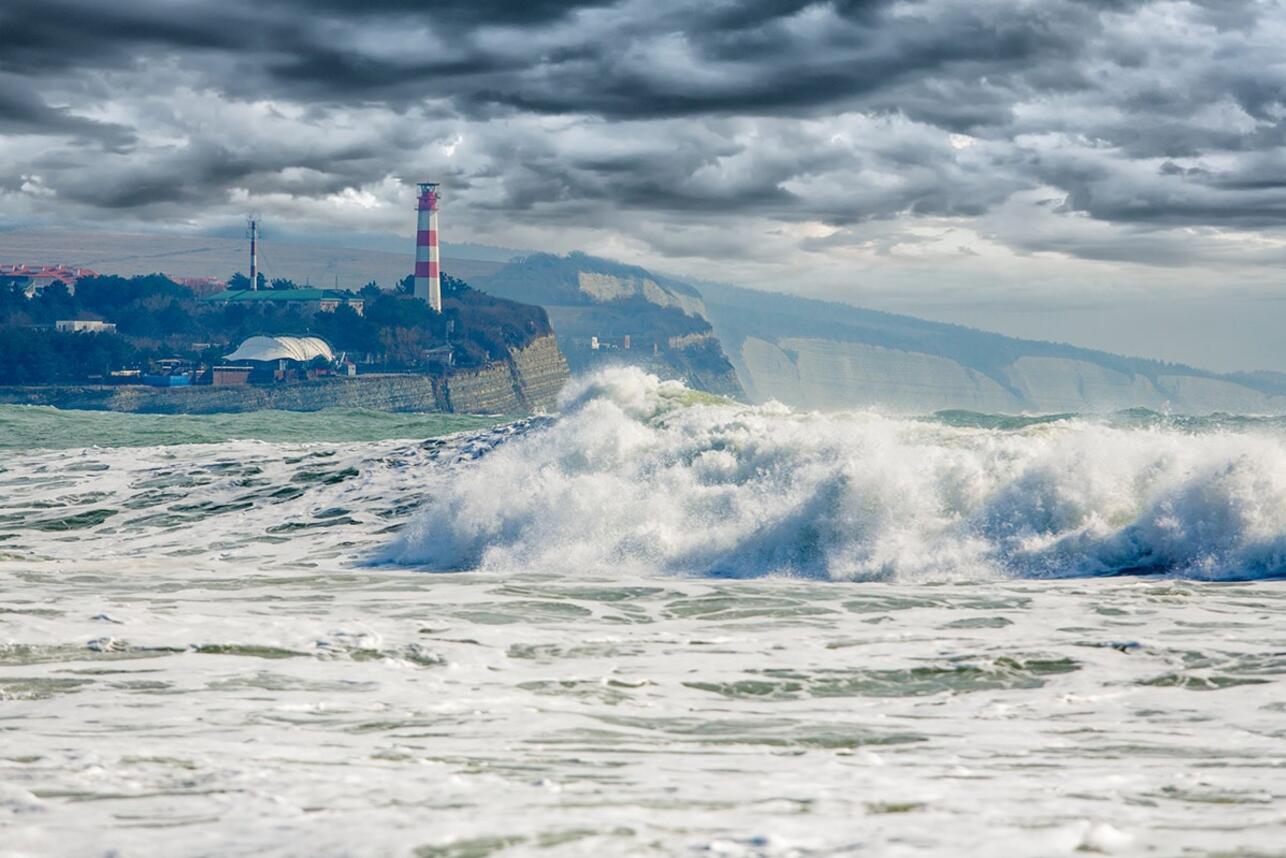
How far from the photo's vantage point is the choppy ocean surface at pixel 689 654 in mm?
7570

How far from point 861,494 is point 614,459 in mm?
6517

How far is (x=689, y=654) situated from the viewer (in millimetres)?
13562

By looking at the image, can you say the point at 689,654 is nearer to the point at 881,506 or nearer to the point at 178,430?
the point at 881,506

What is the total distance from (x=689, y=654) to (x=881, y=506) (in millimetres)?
7859

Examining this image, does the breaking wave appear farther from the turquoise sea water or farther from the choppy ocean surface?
the turquoise sea water

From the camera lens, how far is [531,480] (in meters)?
24.4

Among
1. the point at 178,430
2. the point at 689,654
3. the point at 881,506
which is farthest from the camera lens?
the point at 178,430

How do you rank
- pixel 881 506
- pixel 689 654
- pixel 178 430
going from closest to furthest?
pixel 689 654 < pixel 881 506 < pixel 178 430

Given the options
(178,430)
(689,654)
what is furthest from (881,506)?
(178,430)

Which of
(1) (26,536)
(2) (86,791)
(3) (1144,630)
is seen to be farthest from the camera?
(1) (26,536)

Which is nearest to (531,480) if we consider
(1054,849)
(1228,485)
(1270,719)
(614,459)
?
(614,459)

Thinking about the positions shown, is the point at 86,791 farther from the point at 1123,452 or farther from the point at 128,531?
the point at 128,531

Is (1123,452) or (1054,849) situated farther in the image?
(1123,452)

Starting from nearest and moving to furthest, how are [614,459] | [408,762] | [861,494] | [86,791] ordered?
[86,791], [408,762], [861,494], [614,459]
